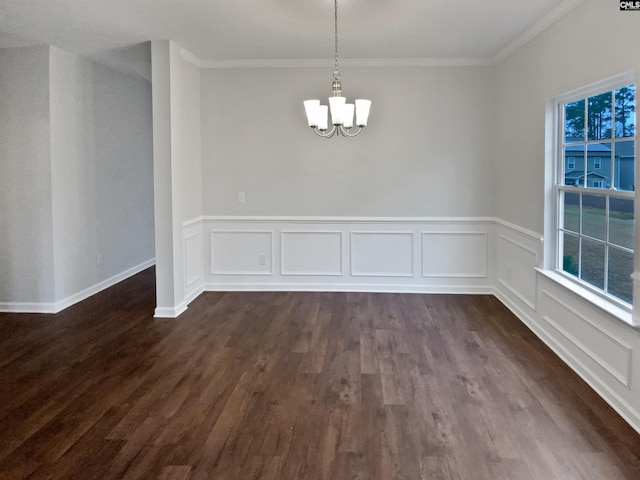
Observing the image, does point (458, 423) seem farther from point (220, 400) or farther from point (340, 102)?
point (340, 102)

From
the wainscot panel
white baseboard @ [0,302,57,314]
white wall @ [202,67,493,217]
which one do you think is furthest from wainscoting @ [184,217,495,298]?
white baseboard @ [0,302,57,314]

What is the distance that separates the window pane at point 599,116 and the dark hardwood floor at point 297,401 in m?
1.65

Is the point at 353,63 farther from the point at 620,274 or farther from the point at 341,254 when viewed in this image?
the point at 620,274

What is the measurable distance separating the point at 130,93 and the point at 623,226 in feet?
18.8

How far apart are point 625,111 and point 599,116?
0.34m

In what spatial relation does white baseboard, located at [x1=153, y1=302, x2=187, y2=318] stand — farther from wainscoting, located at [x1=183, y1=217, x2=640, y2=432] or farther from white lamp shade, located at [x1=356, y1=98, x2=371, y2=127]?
white lamp shade, located at [x1=356, y1=98, x2=371, y2=127]

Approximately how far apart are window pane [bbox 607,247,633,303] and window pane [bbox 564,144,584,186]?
28.3 inches

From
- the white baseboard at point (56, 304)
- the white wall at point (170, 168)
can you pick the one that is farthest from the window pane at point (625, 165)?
the white baseboard at point (56, 304)

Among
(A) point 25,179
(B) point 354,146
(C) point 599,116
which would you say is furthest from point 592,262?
(A) point 25,179

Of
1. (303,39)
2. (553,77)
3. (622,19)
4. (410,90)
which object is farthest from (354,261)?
(622,19)

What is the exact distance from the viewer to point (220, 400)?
122 inches

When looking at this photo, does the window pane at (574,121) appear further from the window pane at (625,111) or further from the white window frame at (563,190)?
the window pane at (625,111)

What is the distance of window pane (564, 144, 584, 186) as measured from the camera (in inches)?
145

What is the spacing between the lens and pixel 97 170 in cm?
567
